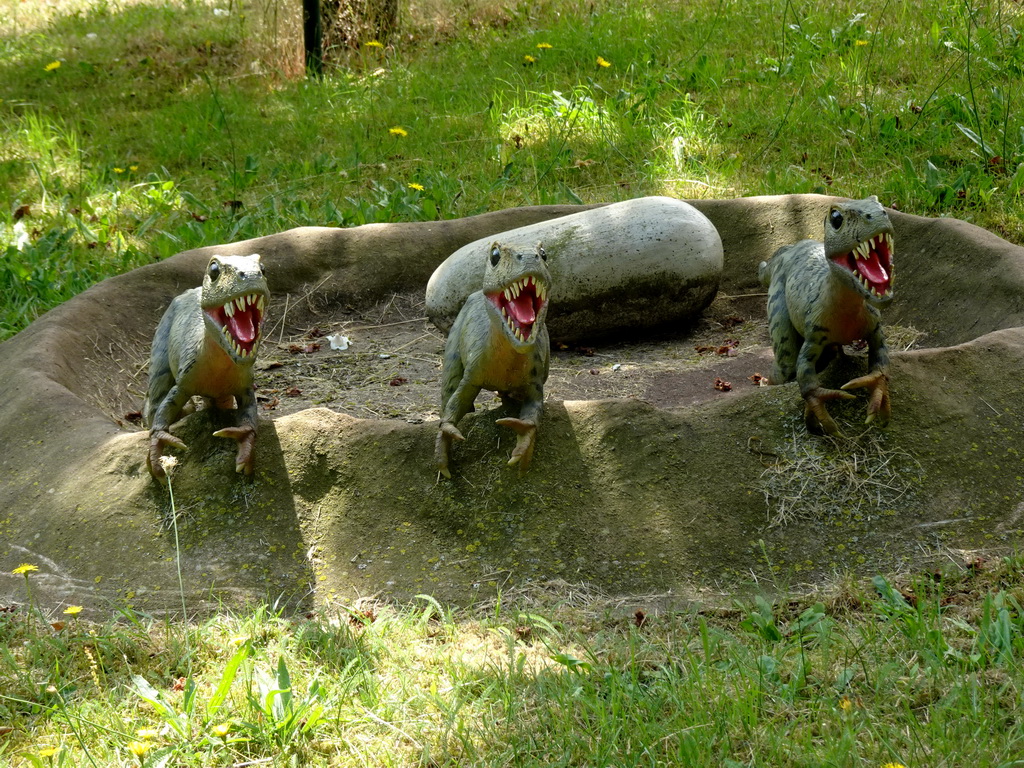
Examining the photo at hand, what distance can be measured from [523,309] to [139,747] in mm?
1612

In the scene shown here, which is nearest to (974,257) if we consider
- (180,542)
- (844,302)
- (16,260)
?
(844,302)

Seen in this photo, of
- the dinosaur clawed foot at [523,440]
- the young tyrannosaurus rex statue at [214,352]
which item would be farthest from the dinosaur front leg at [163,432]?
the dinosaur clawed foot at [523,440]

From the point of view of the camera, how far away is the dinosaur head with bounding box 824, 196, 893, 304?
329 centimetres

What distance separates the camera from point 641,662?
2.94m

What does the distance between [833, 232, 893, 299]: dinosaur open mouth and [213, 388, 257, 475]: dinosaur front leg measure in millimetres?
2013

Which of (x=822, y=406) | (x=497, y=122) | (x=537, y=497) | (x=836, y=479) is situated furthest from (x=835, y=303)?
(x=497, y=122)

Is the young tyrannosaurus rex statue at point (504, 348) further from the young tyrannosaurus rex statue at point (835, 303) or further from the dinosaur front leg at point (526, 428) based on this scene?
the young tyrannosaurus rex statue at point (835, 303)

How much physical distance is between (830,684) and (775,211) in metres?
3.36

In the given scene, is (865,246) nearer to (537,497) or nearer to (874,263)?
(874,263)

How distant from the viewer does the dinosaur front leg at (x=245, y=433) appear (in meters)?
3.59

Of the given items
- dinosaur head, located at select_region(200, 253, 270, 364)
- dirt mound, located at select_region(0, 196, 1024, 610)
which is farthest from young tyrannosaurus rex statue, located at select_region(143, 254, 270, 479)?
dirt mound, located at select_region(0, 196, 1024, 610)

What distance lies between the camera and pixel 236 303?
339 centimetres

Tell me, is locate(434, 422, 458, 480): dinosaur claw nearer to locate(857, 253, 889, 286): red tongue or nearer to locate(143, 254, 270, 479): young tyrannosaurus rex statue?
locate(143, 254, 270, 479): young tyrannosaurus rex statue

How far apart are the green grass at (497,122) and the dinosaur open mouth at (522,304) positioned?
10.8ft
